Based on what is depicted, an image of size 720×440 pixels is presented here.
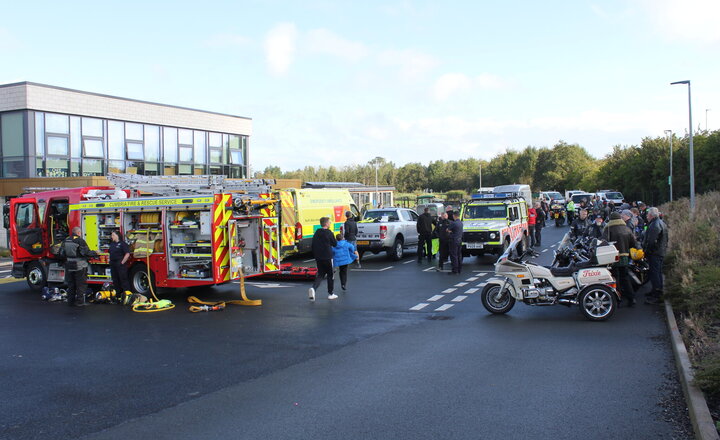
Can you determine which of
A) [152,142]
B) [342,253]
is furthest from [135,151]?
[342,253]

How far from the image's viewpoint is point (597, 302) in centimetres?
1002

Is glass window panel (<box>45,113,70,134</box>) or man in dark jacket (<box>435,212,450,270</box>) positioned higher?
glass window panel (<box>45,113,70,134</box>)

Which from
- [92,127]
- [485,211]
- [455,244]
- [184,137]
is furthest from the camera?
[184,137]

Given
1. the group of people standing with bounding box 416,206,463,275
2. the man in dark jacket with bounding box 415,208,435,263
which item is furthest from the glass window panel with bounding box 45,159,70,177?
the group of people standing with bounding box 416,206,463,275

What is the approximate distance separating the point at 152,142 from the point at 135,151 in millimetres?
1407

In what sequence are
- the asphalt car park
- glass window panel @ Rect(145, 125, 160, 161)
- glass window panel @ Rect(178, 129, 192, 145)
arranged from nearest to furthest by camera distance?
1. the asphalt car park
2. glass window panel @ Rect(145, 125, 160, 161)
3. glass window panel @ Rect(178, 129, 192, 145)

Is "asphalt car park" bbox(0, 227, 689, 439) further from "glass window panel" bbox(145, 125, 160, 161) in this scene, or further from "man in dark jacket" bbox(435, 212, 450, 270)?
"glass window panel" bbox(145, 125, 160, 161)

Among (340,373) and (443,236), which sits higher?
(443,236)

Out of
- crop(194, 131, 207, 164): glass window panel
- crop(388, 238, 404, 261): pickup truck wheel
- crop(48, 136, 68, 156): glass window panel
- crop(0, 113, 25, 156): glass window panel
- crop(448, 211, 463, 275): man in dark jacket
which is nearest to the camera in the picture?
crop(448, 211, 463, 275): man in dark jacket

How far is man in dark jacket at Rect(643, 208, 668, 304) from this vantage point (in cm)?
1124

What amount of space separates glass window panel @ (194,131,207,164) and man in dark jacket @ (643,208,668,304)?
99.9 ft

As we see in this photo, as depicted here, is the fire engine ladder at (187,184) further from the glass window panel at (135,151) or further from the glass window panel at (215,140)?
the glass window panel at (215,140)

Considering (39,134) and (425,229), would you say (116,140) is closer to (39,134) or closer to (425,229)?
(39,134)

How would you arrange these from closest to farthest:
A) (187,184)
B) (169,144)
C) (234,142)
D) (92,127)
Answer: (187,184) → (92,127) → (169,144) → (234,142)
